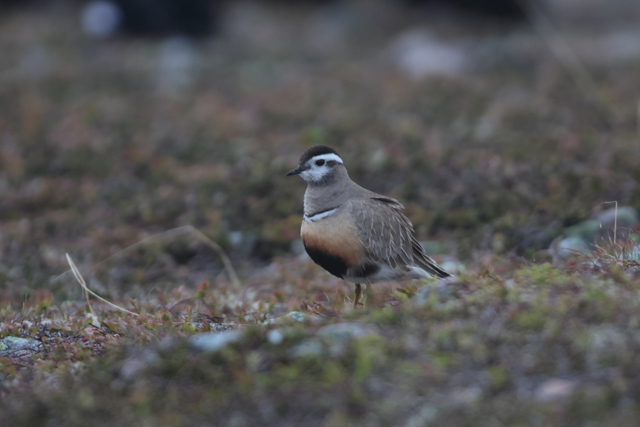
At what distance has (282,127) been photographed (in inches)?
448

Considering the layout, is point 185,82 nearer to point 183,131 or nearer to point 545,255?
point 183,131

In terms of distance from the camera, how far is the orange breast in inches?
209

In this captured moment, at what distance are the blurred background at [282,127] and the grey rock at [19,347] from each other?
70.7 inches

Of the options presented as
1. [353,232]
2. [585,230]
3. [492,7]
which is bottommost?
[585,230]

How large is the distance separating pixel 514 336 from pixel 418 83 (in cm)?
963

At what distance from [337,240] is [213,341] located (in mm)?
1547

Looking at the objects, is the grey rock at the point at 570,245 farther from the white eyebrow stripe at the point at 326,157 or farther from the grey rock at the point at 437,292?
the white eyebrow stripe at the point at 326,157

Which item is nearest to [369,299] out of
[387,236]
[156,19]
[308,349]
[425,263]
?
[387,236]

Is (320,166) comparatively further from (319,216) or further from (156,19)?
(156,19)

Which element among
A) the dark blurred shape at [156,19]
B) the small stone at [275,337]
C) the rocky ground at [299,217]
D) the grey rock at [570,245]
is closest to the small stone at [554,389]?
the rocky ground at [299,217]

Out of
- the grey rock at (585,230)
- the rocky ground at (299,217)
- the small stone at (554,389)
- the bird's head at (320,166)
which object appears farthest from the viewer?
the grey rock at (585,230)

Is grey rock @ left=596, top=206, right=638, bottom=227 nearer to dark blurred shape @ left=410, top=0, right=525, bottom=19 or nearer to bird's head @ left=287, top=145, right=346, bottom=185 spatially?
bird's head @ left=287, top=145, right=346, bottom=185

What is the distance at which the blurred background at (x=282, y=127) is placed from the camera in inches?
301

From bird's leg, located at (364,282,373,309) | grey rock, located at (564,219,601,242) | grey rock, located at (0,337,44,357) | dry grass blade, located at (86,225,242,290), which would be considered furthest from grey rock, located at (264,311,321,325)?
grey rock, located at (564,219,601,242)
